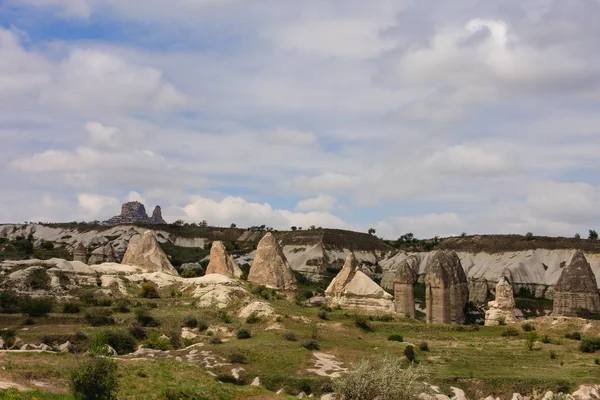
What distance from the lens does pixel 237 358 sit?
3494 cm

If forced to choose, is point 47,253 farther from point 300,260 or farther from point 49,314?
point 49,314

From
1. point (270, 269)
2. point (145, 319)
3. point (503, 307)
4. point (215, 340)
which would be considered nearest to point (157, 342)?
point (215, 340)

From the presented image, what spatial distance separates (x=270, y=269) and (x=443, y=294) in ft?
43.4

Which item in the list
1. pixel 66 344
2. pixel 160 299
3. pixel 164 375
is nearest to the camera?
pixel 164 375

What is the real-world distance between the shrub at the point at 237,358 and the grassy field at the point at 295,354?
7.9 inches

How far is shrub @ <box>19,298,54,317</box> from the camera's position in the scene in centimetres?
4400

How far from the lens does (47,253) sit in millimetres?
83375

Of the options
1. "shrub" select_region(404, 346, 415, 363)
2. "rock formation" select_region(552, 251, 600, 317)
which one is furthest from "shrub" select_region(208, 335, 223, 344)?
"rock formation" select_region(552, 251, 600, 317)

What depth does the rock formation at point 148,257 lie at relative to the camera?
60.1m

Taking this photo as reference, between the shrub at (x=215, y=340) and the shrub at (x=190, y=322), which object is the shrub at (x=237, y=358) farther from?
the shrub at (x=190, y=322)

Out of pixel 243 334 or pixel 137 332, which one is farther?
pixel 243 334

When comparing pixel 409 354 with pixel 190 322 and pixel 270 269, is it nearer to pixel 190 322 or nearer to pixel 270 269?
pixel 190 322

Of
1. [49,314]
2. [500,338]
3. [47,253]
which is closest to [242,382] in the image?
[49,314]

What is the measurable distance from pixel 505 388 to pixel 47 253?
6149 cm
